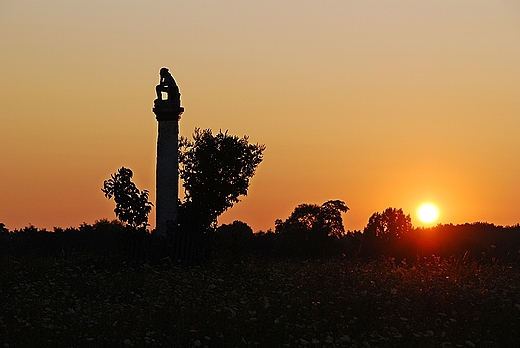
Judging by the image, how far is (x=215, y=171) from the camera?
3294 centimetres

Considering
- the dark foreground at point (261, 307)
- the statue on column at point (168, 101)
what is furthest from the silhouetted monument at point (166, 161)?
the dark foreground at point (261, 307)

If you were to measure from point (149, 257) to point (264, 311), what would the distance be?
9.98 m

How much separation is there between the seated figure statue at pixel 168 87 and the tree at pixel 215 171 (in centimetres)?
362

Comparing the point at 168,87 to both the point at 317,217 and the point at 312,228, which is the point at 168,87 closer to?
the point at 312,228

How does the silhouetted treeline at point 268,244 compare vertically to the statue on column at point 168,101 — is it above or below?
below

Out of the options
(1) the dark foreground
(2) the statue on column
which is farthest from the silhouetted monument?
(1) the dark foreground

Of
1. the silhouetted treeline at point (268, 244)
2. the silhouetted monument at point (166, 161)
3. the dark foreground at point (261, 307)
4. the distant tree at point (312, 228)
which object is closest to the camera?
the dark foreground at point (261, 307)

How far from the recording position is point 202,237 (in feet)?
88.5

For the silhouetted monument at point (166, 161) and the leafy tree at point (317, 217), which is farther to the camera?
the leafy tree at point (317, 217)

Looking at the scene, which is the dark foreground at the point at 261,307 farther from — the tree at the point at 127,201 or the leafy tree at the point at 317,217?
the leafy tree at the point at 317,217

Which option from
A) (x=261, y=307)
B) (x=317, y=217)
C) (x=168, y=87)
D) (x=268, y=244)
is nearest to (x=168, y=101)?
(x=168, y=87)

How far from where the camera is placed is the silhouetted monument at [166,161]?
28.0m

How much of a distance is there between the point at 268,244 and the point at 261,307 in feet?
82.8

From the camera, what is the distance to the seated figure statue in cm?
2836
